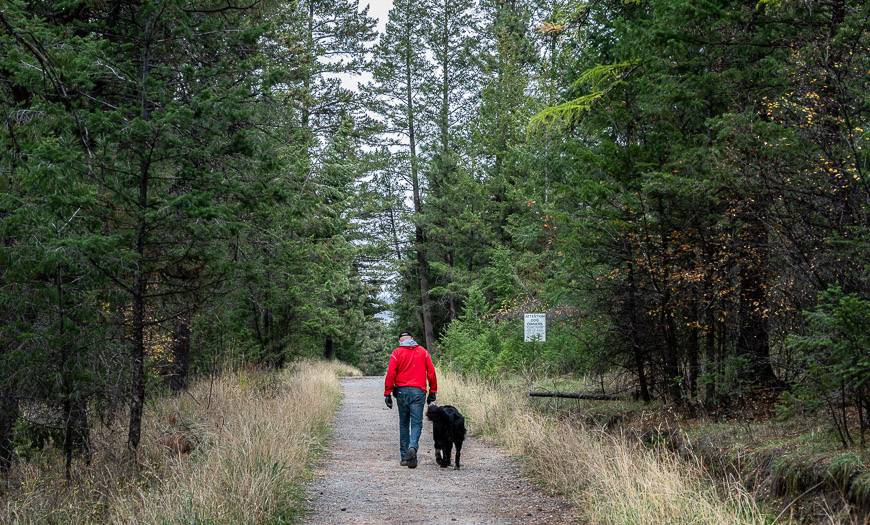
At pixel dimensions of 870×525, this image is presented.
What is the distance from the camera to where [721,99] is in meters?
10.7

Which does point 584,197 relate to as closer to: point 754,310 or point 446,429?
point 754,310

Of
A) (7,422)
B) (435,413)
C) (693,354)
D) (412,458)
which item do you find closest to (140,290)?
(7,422)

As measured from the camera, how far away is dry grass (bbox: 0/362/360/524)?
680cm

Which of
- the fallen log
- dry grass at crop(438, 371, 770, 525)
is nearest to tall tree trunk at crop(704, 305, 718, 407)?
dry grass at crop(438, 371, 770, 525)

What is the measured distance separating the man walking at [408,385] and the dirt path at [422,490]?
19.9 inches

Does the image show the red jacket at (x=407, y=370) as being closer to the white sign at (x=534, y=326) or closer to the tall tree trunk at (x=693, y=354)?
the tall tree trunk at (x=693, y=354)

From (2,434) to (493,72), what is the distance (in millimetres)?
32032

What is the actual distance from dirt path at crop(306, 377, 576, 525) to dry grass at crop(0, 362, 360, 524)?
418mm

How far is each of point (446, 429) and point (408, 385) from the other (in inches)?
38.8

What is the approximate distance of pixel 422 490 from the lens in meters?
9.09

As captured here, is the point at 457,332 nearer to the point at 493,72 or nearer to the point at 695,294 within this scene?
the point at 695,294

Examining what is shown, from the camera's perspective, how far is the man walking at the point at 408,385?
36.1ft

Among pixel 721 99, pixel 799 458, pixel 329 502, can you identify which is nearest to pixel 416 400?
pixel 329 502

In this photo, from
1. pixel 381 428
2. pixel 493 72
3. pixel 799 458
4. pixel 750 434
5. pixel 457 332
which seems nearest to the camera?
pixel 799 458
